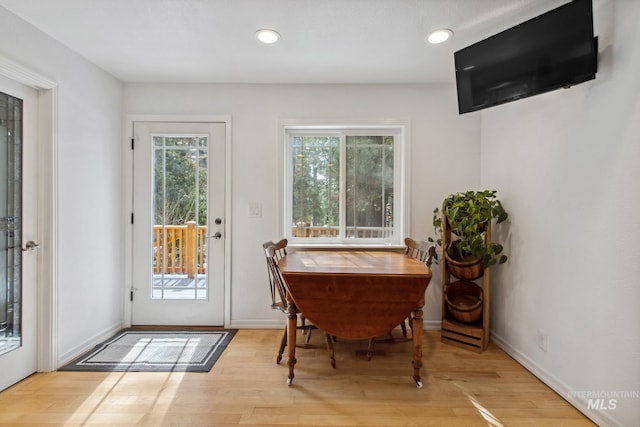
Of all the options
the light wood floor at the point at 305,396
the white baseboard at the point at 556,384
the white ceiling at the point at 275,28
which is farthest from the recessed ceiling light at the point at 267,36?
the white baseboard at the point at 556,384

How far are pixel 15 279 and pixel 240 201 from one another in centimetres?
153

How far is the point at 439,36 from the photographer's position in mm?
1875

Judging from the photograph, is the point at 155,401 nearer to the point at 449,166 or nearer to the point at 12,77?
the point at 12,77

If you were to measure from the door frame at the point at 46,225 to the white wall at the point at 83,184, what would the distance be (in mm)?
49

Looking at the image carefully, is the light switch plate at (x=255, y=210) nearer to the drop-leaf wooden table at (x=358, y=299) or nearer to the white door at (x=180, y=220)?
the white door at (x=180, y=220)

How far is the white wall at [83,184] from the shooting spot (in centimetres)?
189

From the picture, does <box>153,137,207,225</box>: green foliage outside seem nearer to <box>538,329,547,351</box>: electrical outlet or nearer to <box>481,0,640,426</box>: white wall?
<box>481,0,640,426</box>: white wall

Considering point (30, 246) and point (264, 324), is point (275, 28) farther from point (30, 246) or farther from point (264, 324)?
point (264, 324)

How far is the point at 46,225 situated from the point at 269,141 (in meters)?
1.70

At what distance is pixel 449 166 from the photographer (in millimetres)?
2609

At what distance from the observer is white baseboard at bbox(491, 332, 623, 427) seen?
1458mm

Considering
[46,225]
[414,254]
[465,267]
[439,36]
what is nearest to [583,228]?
[465,267]

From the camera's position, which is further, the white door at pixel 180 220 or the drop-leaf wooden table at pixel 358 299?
the white door at pixel 180 220

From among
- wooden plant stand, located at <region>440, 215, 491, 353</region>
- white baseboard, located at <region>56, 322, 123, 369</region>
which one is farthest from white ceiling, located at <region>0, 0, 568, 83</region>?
white baseboard, located at <region>56, 322, 123, 369</region>
